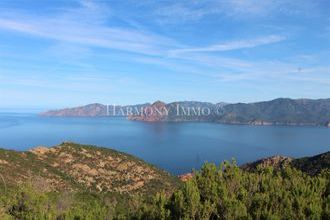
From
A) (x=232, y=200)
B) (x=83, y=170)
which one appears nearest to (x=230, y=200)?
(x=232, y=200)

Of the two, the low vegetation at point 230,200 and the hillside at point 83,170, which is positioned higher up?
the low vegetation at point 230,200

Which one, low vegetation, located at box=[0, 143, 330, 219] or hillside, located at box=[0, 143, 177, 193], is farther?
hillside, located at box=[0, 143, 177, 193]

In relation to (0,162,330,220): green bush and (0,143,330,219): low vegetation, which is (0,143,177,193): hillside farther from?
(0,162,330,220): green bush

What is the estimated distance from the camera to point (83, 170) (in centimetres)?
9206

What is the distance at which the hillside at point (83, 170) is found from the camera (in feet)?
253

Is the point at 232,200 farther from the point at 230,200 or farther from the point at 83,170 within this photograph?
the point at 83,170

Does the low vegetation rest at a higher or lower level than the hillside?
higher

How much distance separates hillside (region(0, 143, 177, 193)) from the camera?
3031 inches

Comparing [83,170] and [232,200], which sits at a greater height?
[232,200]

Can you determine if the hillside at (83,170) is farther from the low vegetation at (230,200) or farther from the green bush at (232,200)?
the green bush at (232,200)

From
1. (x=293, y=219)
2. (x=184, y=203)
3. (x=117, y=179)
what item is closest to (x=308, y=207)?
(x=293, y=219)

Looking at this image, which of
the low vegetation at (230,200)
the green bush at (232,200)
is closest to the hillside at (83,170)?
the low vegetation at (230,200)

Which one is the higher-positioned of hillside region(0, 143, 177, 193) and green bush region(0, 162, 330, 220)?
green bush region(0, 162, 330, 220)

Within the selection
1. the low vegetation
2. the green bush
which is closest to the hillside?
the low vegetation
